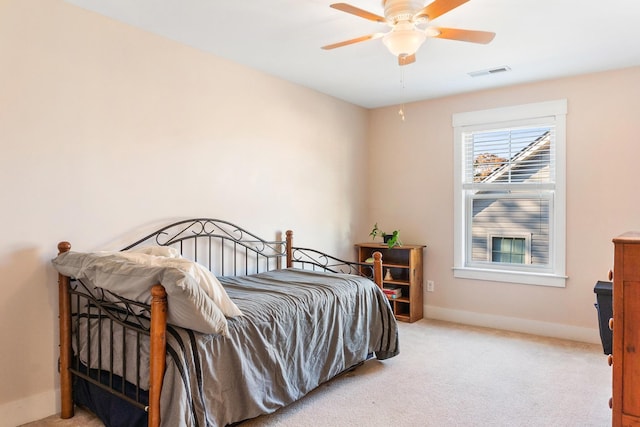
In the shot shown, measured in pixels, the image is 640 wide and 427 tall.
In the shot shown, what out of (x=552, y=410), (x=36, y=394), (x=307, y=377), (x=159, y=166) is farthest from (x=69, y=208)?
(x=552, y=410)

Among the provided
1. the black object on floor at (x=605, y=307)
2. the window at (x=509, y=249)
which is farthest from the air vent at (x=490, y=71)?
the black object on floor at (x=605, y=307)

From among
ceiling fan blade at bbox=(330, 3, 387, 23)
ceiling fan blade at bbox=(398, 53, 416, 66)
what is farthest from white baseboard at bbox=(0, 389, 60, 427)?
ceiling fan blade at bbox=(398, 53, 416, 66)

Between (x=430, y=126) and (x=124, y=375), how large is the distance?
11.7 feet

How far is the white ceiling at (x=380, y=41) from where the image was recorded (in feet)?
7.84

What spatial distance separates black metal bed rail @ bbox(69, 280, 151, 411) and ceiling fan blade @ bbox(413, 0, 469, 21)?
1.82 metres

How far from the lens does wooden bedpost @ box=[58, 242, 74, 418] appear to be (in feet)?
7.34

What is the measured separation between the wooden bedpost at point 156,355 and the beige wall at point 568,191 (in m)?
3.15

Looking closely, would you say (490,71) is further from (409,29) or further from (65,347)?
(65,347)

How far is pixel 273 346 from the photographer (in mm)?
2213

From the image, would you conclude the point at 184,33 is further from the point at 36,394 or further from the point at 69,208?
the point at 36,394

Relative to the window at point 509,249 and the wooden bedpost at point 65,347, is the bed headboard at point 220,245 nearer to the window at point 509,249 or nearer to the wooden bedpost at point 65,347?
the wooden bedpost at point 65,347

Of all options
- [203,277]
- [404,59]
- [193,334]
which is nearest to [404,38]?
[404,59]

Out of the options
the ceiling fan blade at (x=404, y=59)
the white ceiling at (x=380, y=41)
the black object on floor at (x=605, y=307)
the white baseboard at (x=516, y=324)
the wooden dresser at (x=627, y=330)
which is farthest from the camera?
the white baseboard at (x=516, y=324)

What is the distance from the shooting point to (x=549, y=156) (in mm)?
3795
